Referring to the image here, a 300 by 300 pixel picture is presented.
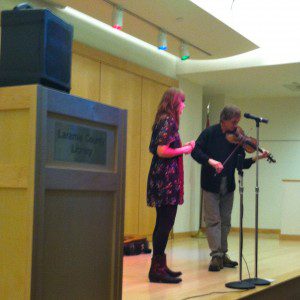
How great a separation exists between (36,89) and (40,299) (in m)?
0.59

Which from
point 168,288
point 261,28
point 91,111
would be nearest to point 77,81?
point 261,28

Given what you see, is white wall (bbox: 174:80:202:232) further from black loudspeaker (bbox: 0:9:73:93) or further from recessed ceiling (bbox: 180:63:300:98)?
black loudspeaker (bbox: 0:9:73:93)

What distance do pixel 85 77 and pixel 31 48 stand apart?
392 cm

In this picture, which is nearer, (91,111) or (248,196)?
(91,111)

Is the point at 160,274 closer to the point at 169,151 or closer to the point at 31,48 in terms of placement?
the point at 169,151

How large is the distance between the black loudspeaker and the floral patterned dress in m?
1.62

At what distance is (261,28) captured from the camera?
6.09 m

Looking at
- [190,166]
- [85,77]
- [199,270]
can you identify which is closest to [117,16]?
[85,77]

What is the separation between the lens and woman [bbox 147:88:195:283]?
3.28 metres

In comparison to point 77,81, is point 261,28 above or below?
above

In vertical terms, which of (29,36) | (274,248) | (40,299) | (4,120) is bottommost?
(274,248)

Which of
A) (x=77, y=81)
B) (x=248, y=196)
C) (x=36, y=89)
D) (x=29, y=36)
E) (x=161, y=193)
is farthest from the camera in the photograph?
(x=248, y=196)

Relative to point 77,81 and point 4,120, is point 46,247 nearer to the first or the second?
point 4,120

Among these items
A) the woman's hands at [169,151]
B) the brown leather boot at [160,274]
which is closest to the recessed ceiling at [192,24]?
the woman's hands at [169,151]
